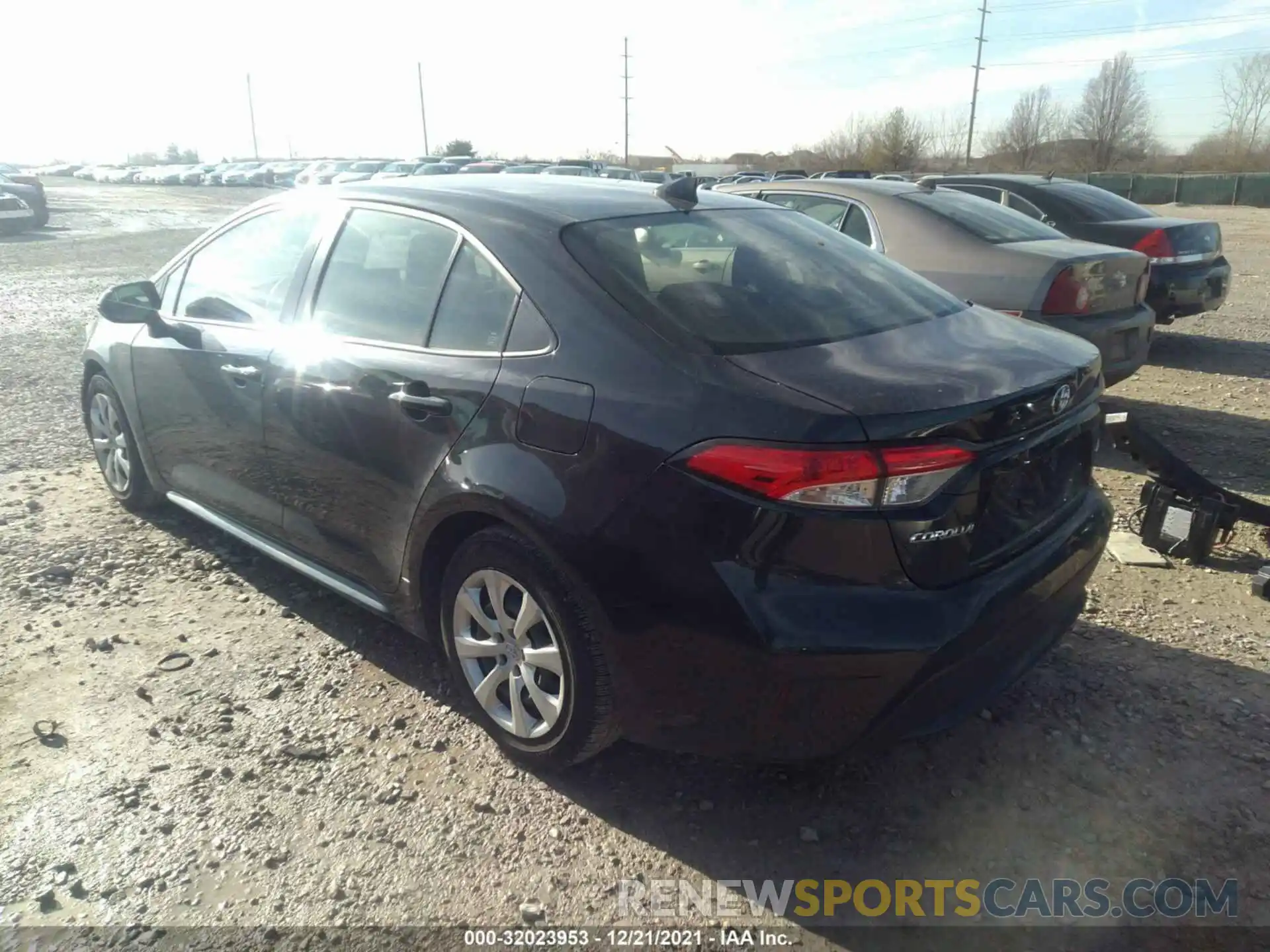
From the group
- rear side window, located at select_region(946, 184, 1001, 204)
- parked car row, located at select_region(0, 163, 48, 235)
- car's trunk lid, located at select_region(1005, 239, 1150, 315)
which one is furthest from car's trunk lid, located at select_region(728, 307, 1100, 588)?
parked car row, located at select_region(0, 163, 48, 235)

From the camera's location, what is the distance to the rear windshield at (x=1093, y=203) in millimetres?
8344

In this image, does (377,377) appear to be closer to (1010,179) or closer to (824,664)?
(824,664)

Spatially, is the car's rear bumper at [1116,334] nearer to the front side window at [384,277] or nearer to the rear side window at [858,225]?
the rear side window at [858,225]

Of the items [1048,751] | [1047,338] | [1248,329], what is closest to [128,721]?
[1048,751]

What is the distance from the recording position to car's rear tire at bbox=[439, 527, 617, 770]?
2.48 meters

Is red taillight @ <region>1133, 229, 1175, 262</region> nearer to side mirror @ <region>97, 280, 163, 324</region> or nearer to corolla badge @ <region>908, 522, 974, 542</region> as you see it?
corolla badge @ <region>908, 522, 974, 542</region>

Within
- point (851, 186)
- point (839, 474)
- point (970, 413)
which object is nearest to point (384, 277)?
point (839, 474)

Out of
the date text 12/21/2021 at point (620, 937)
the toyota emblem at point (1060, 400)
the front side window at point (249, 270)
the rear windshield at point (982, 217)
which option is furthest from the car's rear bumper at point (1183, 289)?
the date text 12/21/2021 at point (620, 937)

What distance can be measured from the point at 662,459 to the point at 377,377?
1178 mm

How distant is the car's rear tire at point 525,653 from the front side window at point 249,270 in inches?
57.3

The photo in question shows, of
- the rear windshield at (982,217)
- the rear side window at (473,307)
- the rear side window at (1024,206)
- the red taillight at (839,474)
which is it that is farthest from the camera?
the rear side window at (1024,206)

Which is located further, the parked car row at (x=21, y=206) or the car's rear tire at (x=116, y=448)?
the parked car row at (x=21, y=206)

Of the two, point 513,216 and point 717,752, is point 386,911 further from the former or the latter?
point 513,216

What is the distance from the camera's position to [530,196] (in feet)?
10.2
